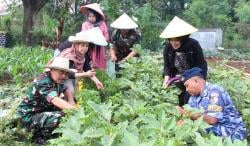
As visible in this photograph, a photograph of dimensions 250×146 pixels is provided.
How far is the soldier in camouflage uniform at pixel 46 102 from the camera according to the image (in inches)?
190

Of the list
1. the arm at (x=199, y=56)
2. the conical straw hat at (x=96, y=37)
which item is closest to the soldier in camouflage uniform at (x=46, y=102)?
the conical straw hat at (x=96, y=37)

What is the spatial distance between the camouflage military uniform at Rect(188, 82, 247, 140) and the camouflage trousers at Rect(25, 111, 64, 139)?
176cm

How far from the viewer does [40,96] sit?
495 cm

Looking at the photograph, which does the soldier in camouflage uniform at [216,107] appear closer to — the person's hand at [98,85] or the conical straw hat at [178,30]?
the conical straw hat at [178,30]

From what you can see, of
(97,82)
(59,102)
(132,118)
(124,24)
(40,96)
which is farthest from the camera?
(124,24)

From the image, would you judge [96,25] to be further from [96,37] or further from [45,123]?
[45,123]

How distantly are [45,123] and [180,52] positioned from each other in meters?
1.63

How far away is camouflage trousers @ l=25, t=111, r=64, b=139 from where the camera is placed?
4936 mm

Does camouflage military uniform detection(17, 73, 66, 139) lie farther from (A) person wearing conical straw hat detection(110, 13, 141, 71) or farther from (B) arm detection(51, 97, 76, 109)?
(A) person wearing conical straw hat detection(110, 13, 141, 71)

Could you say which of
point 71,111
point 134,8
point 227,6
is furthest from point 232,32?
point 71,111

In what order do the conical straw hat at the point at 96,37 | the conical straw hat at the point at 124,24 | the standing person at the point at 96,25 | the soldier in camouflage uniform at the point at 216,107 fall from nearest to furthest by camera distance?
the soldier in camouflage uniform at the point at 216,107
the conical straw hat at the point at 96,37
the standing person at the point at 96,25
the conical straw hat at the point at 124,24

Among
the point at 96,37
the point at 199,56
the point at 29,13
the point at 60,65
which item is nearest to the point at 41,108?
the point at 60,65

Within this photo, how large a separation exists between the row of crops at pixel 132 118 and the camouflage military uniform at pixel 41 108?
164 mm

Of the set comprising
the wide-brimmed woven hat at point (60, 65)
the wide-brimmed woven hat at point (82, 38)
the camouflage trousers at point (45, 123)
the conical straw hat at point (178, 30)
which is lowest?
the camouflage trousers at point (45, 123)
